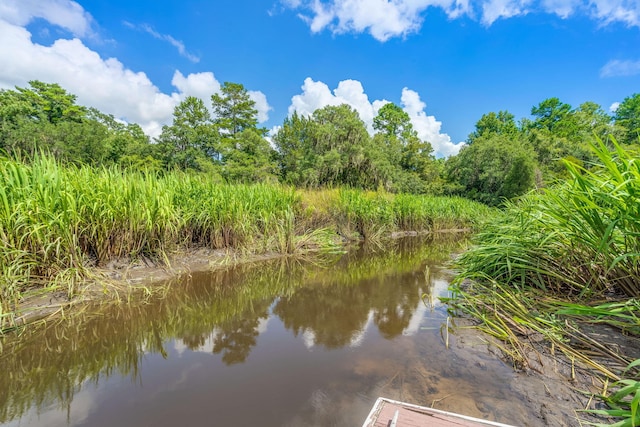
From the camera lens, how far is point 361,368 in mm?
2242

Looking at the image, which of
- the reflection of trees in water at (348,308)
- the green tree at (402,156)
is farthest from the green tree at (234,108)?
the reflection of trees in water at (348,308)

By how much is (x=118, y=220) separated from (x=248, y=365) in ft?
10.5

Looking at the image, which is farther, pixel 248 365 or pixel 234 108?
pixel 234 108

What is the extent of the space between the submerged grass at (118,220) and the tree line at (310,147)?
11.6 metres

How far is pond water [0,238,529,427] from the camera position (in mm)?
1729

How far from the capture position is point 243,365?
7.50ft

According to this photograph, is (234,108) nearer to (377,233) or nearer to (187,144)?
(187,144)

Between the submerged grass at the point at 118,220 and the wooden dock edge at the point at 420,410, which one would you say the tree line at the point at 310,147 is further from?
the wooden dock edge at the point at 420,410

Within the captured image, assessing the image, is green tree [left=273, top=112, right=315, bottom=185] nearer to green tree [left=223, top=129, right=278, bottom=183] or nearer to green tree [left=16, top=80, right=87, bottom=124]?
green tree [left=223, top=129, right=278, bottom=183]

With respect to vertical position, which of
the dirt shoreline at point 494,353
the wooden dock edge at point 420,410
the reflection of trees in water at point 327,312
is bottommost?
the reflection of trees in water at point 327,312

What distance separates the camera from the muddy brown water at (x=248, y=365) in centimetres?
172

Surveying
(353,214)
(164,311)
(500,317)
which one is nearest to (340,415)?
(500,317)

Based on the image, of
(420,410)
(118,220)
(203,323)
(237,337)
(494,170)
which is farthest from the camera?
(494,170)

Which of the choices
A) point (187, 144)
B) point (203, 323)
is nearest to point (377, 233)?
point (203, 323)
